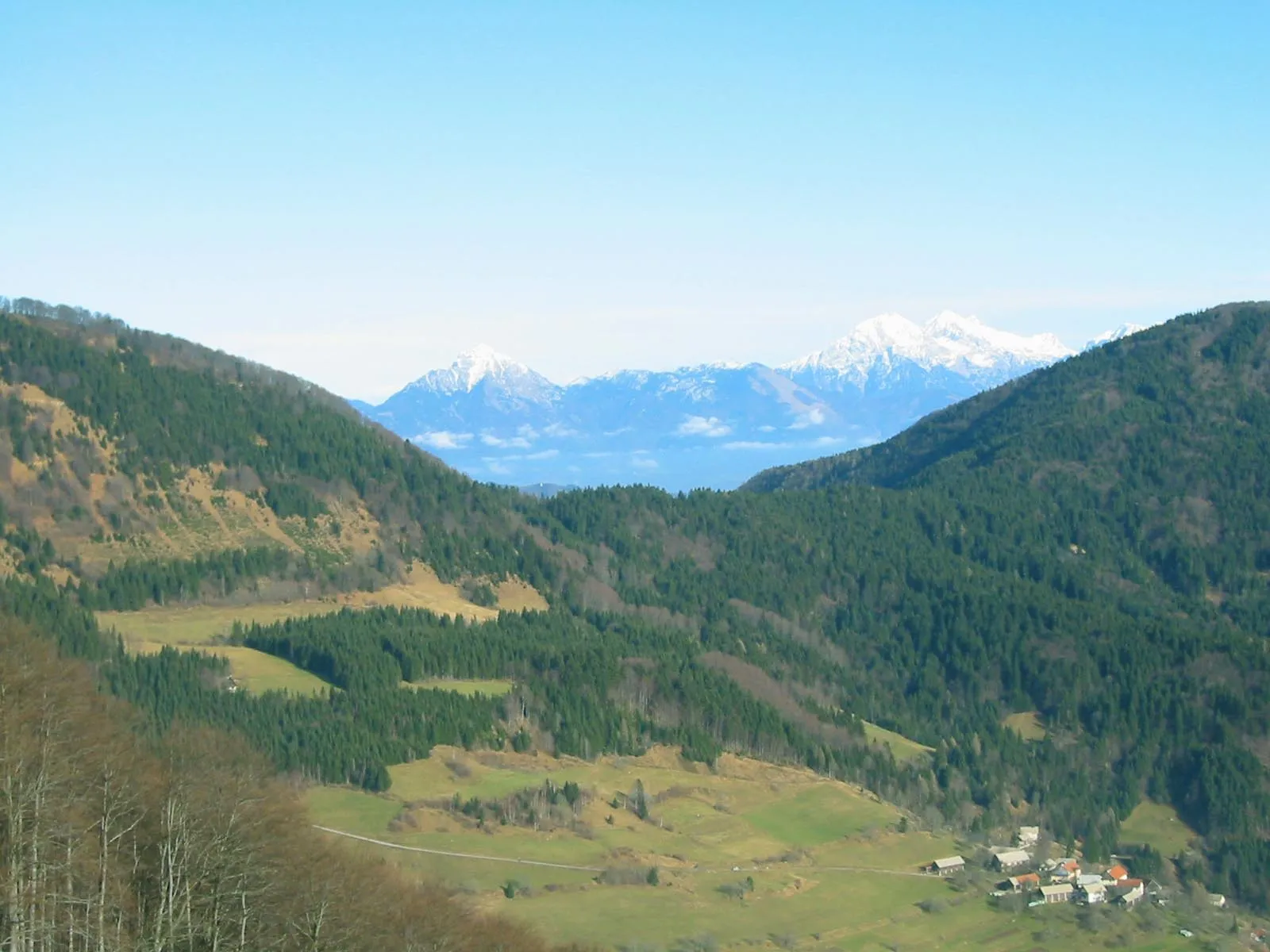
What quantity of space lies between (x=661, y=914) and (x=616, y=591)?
10017cm

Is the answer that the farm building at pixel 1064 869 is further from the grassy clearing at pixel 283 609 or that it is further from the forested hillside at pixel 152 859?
the grassy clearing at pixel 283 609

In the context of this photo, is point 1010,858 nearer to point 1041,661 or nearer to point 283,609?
point 1041,661

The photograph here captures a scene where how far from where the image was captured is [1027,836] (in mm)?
121188

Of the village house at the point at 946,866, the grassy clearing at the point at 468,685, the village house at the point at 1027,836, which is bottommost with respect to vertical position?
the village house at the point at 1027,836

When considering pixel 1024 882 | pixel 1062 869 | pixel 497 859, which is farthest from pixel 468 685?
pixel 1062 869

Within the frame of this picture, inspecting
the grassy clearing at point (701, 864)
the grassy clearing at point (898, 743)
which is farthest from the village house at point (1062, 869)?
the grassy clearing at point (898, 743)

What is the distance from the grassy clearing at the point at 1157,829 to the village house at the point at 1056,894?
26.5 metres

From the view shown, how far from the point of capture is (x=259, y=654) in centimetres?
→ 13625

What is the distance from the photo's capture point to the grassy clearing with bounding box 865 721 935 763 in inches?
5541

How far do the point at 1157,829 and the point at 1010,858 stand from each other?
27401mm

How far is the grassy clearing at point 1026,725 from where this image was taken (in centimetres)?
15150

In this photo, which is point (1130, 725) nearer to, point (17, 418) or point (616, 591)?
point (616, 591)

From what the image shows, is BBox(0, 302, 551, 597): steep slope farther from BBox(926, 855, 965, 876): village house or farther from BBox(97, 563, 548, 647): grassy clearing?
BBox(926, 855, 965, 876): village house

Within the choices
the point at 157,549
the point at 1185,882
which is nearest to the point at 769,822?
the point at 1185,882
